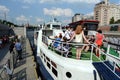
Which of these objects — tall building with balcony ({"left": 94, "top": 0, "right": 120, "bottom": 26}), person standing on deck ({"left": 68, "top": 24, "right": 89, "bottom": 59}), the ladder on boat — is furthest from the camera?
tall building with balcony ({"left": 94, "top": 0, "right": 120, "bottom": 26})

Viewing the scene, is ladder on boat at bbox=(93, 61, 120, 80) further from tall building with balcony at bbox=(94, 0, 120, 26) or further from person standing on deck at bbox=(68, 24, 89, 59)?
tall building with balcony at bbox=(94, 0, 120, 26)

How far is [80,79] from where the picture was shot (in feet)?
25.7

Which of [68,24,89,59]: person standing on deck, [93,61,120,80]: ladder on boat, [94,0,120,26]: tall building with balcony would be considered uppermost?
[94,0,120,26]: tall building with balcony

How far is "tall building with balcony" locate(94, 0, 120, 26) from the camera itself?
551 feet

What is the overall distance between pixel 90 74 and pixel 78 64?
27.0 inches

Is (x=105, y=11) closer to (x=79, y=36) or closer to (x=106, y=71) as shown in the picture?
(x=79, y=36)

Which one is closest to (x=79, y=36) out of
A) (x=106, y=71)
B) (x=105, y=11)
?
(x=106, y=71)

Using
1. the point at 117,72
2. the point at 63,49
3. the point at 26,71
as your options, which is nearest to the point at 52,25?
the point at 26,71

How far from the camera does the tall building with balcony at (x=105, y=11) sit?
168000 millimetres

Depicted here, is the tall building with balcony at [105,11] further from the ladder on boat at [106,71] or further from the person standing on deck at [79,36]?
the ladder on boat at [106,71]

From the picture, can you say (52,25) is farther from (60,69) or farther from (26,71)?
(60,69)

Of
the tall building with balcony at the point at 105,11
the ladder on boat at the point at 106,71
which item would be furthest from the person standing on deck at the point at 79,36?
the tall building with balcony at the point at 105,11

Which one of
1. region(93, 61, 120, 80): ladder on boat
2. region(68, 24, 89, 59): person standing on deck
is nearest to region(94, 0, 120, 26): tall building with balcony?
region(68, 24, 89, 59): person standing on deck

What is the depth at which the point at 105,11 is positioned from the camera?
171 m
